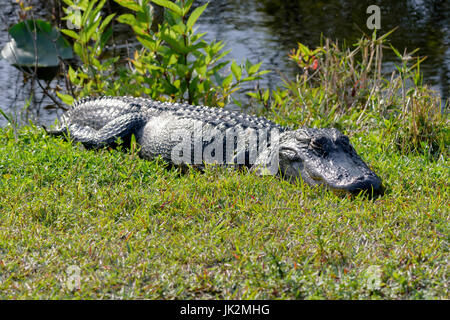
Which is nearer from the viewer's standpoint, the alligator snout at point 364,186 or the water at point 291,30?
the alligator snout at point 364,186

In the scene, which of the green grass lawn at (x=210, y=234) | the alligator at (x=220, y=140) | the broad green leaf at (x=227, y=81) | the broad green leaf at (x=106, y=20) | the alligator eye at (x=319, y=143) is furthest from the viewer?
the broad green leaf at (x=227, y=81)

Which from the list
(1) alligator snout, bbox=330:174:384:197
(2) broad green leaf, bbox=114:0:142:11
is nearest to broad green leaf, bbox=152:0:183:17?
(2) broad green leaf, bbox=114:0:142:11

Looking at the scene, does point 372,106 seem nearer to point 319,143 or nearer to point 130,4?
point 319,143

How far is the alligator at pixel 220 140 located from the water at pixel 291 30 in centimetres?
177

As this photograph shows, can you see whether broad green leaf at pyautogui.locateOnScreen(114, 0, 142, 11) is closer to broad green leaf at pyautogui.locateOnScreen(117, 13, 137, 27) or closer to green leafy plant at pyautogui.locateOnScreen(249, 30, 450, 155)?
broad green leaf at pyautogui.locateOnScreen(117, 13, 137, 27)

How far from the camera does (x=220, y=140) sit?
4508mm

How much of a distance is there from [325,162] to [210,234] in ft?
3.83

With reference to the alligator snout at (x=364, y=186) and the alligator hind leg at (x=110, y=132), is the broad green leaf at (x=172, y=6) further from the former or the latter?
the alligator snout at (x=364, y=186)

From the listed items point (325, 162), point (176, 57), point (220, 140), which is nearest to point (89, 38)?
point (176, 57)

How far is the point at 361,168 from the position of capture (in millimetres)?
3674

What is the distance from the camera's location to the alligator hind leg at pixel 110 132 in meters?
4.89

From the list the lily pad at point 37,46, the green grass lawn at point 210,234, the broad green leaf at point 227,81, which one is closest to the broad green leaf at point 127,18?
the broad green leaf at point 227,81

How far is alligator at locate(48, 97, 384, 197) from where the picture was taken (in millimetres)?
3736

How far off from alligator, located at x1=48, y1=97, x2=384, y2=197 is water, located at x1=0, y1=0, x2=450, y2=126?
1769mm
